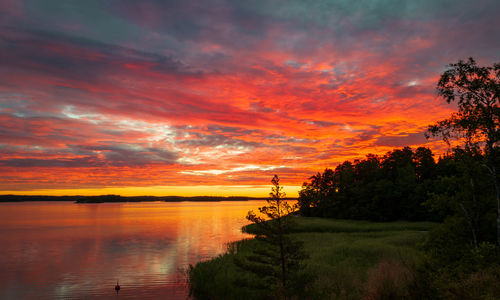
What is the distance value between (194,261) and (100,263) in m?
Result: 11.8

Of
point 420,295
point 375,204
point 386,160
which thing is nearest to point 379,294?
point 420,295

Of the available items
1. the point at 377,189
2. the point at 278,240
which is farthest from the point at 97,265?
the point at 377,189

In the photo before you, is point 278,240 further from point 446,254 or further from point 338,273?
point 446,254

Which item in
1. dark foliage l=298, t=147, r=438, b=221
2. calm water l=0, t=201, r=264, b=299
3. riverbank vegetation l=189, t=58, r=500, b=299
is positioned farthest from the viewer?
dark foliage l=298, t=147, r=438, b=221

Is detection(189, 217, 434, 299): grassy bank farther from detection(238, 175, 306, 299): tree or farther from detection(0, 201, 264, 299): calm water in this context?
detection(0, 201, 264, 299): calm water

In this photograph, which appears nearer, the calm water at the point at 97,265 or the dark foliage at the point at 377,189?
the calm water at the point at 97,265

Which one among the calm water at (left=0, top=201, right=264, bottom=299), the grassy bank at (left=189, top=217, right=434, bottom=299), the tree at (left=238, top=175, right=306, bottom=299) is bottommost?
the calm water at (left=0, top=201, right=264, bottom=299)

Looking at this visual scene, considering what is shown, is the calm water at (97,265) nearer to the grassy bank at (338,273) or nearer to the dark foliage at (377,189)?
the grassy bank at (338,273)

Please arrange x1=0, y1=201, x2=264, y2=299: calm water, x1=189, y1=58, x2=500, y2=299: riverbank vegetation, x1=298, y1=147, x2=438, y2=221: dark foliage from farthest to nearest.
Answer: x1=298, y1=147, x2=438, y2=221: dark foliage < x1=0, y1=201, x2=264, y2=299: calm water < x1=189, y1=58, x2=500, y2=299: riverbank vegetation

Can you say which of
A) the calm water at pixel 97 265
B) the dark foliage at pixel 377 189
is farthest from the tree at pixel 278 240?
the dark foliage at pixel 377 189

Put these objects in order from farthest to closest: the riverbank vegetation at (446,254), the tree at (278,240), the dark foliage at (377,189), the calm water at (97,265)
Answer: the dark foliage at (377,189)
the calm water at (97,265)
the tree at (278,240)
the riverbank vegetation at (446,254)

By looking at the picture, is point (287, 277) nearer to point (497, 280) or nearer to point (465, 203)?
point (497, 280)

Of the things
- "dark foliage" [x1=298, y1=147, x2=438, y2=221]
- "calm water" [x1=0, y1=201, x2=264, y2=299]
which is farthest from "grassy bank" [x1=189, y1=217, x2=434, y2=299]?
"dark foliage" [x1=298, y1=147, x2=438, y2=221]

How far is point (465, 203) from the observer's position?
24125 mm
